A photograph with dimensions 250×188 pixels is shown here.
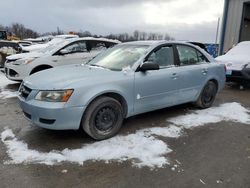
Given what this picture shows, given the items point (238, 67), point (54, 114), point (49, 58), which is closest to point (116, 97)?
point (54, 114)

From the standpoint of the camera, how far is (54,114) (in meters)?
3.79

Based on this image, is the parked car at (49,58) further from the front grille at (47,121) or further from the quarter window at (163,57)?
the front grille at (47,121)

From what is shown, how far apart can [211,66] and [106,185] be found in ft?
13.1

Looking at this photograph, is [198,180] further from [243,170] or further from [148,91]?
[148,91]

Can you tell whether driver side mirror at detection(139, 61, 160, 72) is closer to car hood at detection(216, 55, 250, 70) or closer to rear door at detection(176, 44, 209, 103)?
rear door at detection(176, 44, 209, 103)

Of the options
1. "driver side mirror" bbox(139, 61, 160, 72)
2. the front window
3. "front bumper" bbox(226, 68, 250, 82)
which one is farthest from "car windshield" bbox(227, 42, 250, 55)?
"driver side mirror" bbox(139, 61, 160, 72)

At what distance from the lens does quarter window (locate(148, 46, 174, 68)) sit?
505 centimetres

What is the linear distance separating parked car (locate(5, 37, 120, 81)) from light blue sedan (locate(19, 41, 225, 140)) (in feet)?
9.40

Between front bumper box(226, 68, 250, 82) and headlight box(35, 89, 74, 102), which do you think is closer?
headlight box(35, 89, 74, 102)

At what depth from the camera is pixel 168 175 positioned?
3.31 metres

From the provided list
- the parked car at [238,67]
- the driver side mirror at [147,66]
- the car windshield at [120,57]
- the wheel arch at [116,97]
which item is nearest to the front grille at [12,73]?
the car windshield at [120,57]

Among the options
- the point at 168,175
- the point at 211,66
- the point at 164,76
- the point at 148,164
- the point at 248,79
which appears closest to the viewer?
the point at 168,175

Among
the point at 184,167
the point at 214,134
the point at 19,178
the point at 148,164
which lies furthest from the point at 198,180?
the point at 19,178

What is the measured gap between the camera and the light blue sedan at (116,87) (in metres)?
3.89
